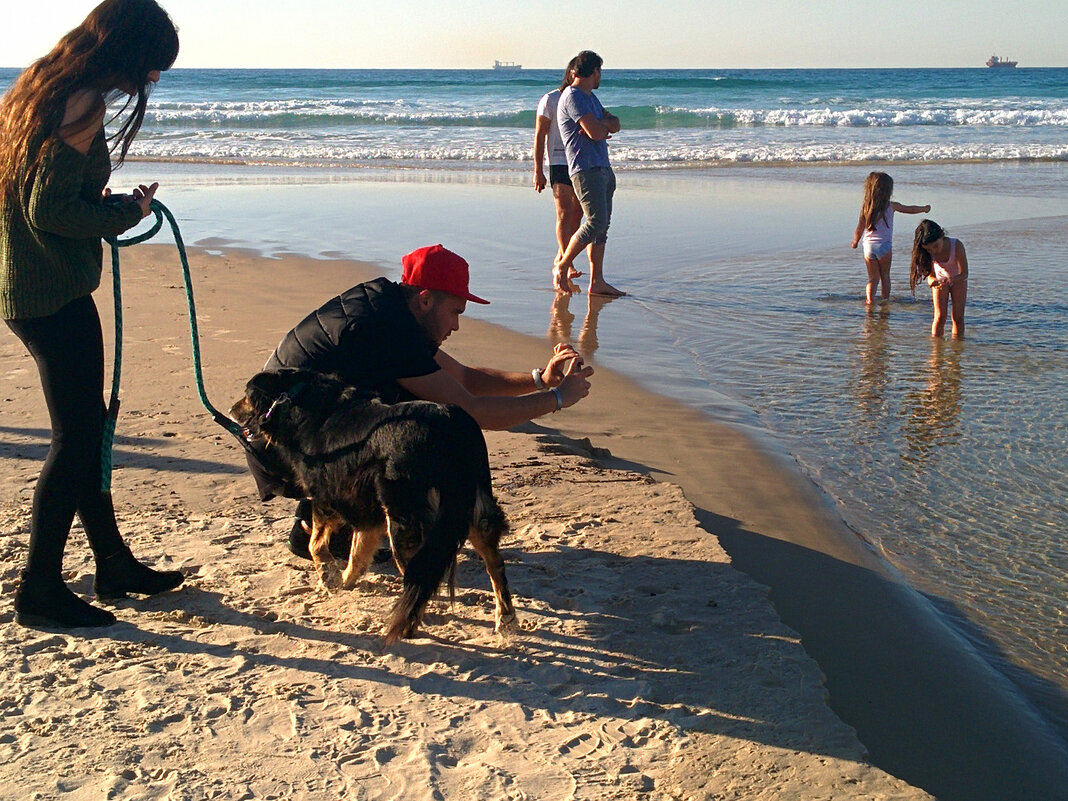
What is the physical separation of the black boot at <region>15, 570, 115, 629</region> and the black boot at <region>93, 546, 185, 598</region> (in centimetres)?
18

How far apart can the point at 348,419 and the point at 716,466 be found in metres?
2.31

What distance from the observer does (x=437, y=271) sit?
3.66 meters

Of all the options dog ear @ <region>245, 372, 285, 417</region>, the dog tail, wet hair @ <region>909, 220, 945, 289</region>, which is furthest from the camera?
wet hair @ <region>909, 220, 945, 289</region>

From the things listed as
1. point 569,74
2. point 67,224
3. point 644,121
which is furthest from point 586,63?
point 644,121

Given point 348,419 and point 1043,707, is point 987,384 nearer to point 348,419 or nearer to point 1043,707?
point 1043,707

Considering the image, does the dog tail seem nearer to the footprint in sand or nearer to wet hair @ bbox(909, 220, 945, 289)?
the footprint in sand

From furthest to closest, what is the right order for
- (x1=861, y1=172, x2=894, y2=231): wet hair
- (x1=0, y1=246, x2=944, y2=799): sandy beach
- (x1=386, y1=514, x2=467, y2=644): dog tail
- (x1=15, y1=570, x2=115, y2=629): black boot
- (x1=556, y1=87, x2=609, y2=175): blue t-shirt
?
(x1=861, y1=172, x2=894, y2=231): wet hair < (x1=556, y1=87, x2=609, y2=175): blue t-shirt < (x1=15, y1=570, x2=115, y2=629): black boot < (x1=386, y1=514, x2=467, y2=644): dog tail < (x1=0, y1=246, x2=944, y2=799): sandy beach

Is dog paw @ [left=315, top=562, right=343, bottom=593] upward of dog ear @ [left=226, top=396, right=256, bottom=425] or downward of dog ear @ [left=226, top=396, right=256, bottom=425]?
downward

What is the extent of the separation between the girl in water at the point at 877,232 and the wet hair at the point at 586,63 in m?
2.59

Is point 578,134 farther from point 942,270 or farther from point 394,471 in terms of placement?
point 394,471

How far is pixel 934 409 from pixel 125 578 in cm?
442

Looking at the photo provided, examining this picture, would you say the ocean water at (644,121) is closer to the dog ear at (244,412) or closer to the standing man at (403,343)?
the standing man at (403,343)

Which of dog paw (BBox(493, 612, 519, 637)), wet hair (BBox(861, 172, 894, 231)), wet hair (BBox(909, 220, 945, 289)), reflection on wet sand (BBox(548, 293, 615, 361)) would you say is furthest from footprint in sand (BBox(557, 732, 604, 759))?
wet hair (BBox(861, 172, 894, 231))

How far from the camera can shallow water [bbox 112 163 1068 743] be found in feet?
13.6
